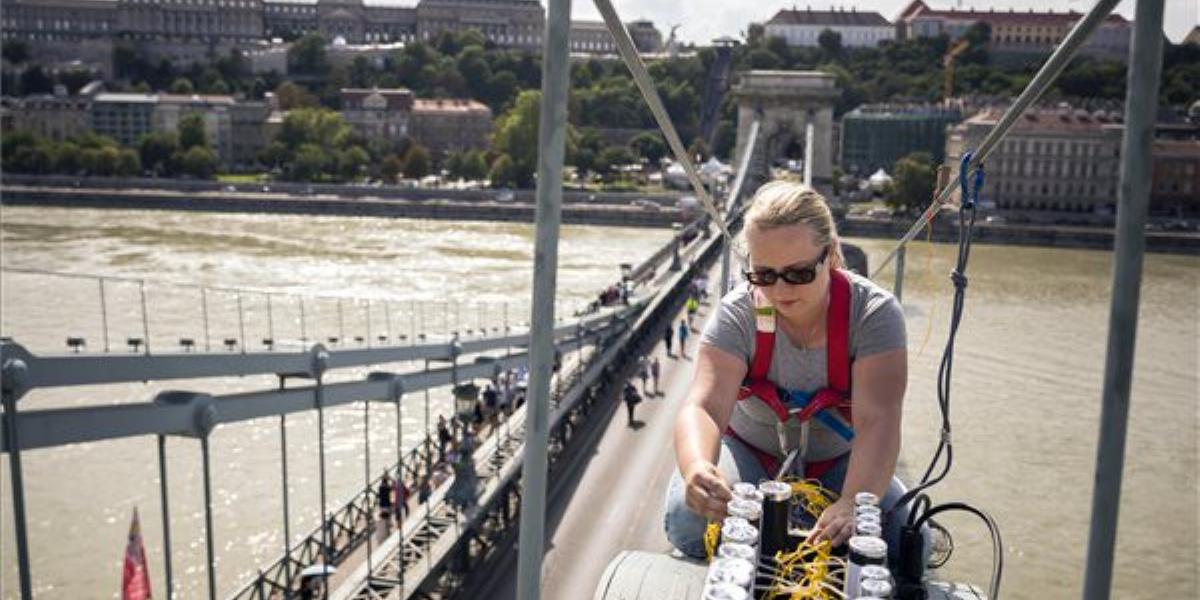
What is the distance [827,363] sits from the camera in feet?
4.06

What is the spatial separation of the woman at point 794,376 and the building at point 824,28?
2127 inches

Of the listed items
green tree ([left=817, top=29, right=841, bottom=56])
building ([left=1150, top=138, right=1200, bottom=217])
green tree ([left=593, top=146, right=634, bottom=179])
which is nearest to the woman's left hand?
building ([left=1150, top=138, right=1200, bottom=217])

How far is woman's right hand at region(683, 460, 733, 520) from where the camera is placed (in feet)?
3.42

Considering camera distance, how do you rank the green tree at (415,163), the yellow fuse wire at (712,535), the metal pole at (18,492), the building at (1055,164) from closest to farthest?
the yellow fuse wire at (712,535) < the metal pole at (18,492) < the building at (1055,164) < the green tree at (415,163)

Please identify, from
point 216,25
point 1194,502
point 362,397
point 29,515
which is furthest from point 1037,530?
point 216,25

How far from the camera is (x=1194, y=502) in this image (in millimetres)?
7598

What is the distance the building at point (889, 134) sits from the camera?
31766mm

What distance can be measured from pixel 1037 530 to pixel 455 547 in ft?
12.3

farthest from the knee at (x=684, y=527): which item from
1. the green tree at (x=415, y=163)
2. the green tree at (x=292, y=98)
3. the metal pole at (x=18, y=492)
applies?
the green tree at (x=292, y=98)

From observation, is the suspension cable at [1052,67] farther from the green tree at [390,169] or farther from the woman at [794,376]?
the green tree at [390,169]

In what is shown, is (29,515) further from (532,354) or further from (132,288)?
(132,288)

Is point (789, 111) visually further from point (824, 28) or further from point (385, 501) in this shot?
point (824, 28)

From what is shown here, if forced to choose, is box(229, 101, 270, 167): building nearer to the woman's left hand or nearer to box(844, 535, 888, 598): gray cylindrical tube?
the woman's left hand

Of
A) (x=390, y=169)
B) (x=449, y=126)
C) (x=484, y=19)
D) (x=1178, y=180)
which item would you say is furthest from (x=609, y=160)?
(x=484, y=19)
